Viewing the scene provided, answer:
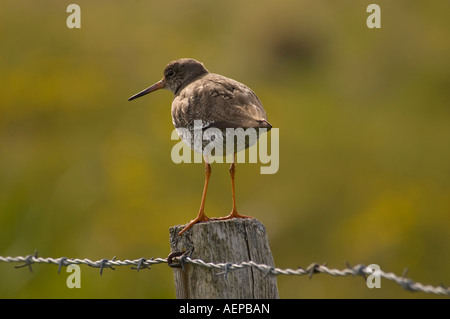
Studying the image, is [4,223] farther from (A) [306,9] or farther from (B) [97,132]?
(A) [306,9]

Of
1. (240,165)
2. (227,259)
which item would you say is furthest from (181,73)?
(240,165)

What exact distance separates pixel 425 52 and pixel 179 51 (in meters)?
6.72

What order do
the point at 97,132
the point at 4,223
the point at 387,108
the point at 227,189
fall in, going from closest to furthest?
the point at 4,223
the point at 227,189
the point at 97,132
the point at 387,108

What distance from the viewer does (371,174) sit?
1400cm

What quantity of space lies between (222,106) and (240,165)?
25.4 feet

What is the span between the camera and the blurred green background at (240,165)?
33.2 ft

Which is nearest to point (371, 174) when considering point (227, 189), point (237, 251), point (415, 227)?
point (415, 227)

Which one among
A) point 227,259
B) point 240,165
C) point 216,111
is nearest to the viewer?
point 227,259

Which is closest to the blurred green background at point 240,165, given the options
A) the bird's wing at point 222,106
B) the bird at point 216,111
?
the bird at point 216,111

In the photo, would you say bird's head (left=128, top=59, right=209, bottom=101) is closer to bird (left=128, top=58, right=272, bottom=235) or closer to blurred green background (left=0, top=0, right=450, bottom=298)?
bird (left=128, top=58, right=272, bottom=235)

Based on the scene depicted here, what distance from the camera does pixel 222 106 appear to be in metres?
5.49

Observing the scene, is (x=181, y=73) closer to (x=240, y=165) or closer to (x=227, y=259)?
(x=227, y=259)

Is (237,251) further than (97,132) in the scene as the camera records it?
No

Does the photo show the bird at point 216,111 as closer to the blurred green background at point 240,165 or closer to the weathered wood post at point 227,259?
the weathered wood post at point 227,259
